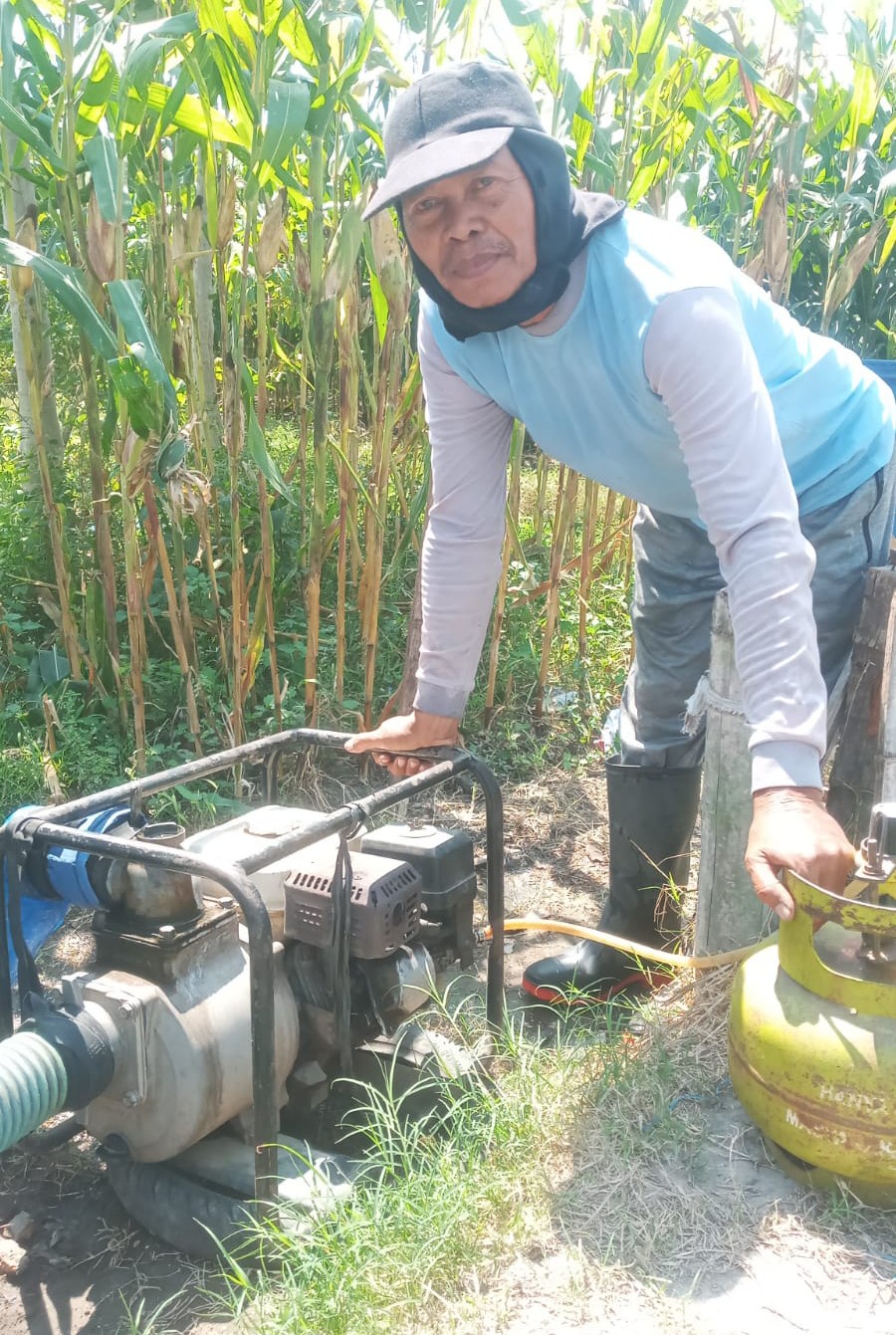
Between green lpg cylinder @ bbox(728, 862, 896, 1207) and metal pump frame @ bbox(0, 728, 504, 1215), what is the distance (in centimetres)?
70

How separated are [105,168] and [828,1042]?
2449 mm

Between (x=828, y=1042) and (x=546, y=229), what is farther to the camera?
(x=546, y=229)

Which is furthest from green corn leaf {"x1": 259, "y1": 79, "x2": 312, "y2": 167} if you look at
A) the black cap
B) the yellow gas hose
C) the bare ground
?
the bare ground

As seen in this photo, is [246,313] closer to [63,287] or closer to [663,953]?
[63,287]

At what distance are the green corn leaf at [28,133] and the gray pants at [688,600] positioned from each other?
1767 mm

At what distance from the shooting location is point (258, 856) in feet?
5.91

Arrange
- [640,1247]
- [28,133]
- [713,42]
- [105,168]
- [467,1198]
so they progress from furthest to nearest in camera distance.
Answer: [713,42] < [28,133] < [105,168] < [467,1198] < [640,1247]

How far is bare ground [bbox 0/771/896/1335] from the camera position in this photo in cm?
146

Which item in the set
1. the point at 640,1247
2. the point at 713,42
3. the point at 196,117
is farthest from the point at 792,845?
the point at 713,42

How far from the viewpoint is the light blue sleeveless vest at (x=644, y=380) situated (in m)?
1.78

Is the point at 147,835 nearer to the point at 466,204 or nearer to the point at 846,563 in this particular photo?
the point at 466,204

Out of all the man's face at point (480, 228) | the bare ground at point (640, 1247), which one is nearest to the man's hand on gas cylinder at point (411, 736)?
the bare ground at point (640, 1247)

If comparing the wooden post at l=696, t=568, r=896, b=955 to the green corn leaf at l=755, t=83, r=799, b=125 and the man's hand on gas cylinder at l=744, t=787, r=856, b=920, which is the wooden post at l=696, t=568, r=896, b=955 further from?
the green corn leaf at l=755, t=83, r=799, b=125

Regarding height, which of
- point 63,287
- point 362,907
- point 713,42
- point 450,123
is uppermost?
point 713,42
